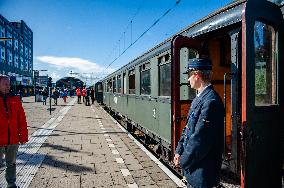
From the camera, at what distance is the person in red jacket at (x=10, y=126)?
5.37 metres

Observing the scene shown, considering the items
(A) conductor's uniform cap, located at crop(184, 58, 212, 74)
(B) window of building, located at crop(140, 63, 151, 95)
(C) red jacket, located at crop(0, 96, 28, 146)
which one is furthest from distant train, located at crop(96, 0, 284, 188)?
(C) red jacket, located at crop(0, 96, 28, 146)

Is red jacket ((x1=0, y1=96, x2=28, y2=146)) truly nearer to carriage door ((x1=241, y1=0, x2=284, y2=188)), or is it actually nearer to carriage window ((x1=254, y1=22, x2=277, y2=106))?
carriage door ((x1=241, y1=0, x2=284, y2=188))

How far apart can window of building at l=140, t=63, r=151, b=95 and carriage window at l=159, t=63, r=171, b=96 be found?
4.34 feet

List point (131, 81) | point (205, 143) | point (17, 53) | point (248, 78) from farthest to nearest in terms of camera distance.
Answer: point (17, 53), point (131, 81), point (248, 78), point (205, 143)

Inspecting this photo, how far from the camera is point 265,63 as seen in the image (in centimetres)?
431

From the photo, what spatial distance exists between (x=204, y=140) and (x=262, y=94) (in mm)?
1483

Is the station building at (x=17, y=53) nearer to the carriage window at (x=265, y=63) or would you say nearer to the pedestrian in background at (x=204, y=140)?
the carriage window at (x=265, y=63)

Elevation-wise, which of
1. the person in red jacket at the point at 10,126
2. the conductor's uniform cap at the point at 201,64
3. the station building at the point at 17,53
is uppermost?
the station building at the point at 17,53

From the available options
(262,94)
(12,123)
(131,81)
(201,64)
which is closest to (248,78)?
(262,94)

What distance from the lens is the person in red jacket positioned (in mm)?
5371

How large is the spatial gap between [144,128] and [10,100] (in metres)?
5.25

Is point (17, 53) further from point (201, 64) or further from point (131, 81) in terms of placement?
point (201, 64)

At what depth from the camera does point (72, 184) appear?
20.5ft

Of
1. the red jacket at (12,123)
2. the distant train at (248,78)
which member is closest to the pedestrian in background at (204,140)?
the distant train at (248,78)
